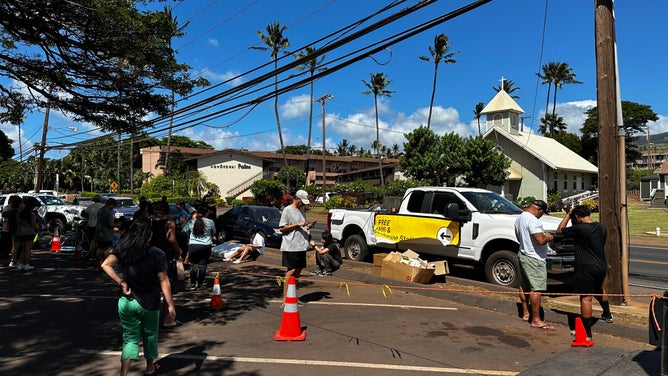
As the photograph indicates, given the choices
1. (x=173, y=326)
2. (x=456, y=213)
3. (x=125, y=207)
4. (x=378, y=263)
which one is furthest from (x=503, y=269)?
(x=125, y=207)

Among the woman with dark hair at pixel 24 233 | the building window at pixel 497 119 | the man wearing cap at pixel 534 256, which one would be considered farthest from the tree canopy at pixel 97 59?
the building window at pixel 497 119

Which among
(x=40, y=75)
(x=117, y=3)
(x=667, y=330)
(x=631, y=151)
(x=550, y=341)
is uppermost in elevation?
(x=631, y=151)

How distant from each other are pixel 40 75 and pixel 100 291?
624 centimetres

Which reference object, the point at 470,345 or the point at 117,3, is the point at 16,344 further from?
the point at 117,3

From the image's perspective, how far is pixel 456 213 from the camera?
8883 mm

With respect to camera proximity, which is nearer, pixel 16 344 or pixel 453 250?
pixel 16 344

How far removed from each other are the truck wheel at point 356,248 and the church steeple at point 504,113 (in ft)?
112

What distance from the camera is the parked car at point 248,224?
15023 millimetres

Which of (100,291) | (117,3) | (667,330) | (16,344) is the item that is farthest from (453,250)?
(117,3)

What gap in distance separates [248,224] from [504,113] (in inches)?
1336

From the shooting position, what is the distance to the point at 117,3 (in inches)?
358

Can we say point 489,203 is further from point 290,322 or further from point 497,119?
point 497,119

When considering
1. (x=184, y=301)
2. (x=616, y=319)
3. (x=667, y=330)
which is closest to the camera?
(x=667, y=330)

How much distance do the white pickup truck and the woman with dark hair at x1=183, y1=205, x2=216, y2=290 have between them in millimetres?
4105
